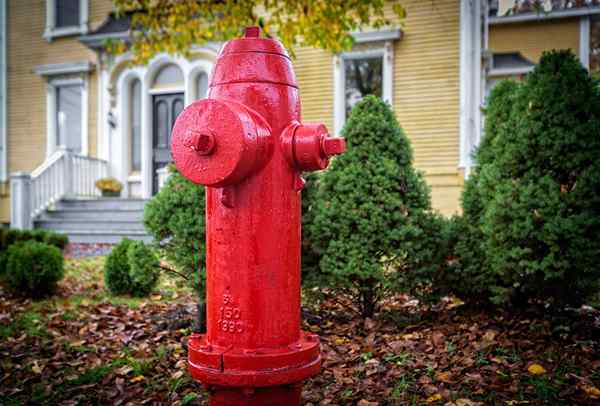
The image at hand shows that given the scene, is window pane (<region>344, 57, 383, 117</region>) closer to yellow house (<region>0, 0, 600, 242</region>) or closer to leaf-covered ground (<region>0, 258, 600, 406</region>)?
yellow house (<region>0, 0, 600, 242</region>)

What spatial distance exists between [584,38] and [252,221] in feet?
61.4

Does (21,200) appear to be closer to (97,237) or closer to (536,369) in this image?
(97,237)

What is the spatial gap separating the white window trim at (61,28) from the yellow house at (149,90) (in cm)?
4

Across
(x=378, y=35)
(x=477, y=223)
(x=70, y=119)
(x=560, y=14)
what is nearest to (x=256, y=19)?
(x=378, y=35)

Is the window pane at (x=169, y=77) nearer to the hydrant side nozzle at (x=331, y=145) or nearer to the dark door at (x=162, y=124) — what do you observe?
the dark door at (x=162, y=124)

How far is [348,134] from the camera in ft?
14.5

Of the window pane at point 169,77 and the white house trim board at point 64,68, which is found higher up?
the white house trim board at point 64,68

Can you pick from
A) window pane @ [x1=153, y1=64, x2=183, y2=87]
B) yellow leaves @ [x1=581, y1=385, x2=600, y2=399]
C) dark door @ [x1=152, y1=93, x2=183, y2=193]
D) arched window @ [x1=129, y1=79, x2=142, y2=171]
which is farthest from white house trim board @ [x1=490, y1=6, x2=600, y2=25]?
yellow leaves @ [x1=581, y1=385, x2=600, y2=399]

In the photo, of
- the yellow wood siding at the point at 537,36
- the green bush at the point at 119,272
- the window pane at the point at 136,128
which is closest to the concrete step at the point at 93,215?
the window pane at the point at 136,128

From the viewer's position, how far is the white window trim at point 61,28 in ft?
52.1

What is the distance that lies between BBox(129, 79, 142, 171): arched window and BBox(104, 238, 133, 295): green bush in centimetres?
928

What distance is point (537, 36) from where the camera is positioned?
18141 mm

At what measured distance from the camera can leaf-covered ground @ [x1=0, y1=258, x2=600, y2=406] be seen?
3.16 metres

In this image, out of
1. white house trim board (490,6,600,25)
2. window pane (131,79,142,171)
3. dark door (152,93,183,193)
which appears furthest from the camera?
white house trim board (490,6,600,25)
